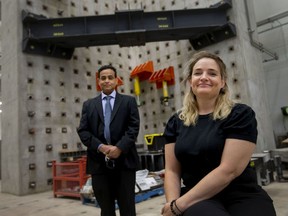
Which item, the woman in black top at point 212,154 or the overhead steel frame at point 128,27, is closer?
the woman in black top at point 212,154

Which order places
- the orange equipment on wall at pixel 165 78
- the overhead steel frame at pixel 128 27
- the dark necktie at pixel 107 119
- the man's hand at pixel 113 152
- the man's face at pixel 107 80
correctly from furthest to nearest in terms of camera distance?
the orange equipment on wall at pixel 165 78, the overhead steel frame at pixel 128 27, the man's face at pixel 107 80, the dark necktie at pixel 107 119, the man's hand at pixel 113 152

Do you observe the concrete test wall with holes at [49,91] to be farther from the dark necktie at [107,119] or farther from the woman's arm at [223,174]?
the woman's arm at [223,174]

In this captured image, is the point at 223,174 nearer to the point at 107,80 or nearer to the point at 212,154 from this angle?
the point at 212,154

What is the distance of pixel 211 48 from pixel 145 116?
3544 millimetres

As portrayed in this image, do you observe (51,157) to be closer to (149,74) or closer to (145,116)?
(145,116)

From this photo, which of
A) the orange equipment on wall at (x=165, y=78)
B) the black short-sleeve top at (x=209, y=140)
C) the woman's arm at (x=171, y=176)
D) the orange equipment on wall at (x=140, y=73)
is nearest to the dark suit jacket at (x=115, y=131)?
the woman's arm at (x=171, y=176)

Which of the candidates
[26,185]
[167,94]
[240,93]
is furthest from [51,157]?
[240,93]

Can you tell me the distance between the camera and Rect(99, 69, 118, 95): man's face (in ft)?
8.27

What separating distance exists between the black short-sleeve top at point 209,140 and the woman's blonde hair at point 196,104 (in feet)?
0.13

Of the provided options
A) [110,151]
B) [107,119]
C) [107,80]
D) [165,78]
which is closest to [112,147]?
[110,151]

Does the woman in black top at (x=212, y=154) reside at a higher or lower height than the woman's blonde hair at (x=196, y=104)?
lower

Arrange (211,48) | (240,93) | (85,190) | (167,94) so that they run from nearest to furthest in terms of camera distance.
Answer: (85,190) < (240,93) < (211,48) < (167,94)

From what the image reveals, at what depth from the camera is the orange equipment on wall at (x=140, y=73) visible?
9.11m

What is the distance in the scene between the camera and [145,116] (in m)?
9.57
